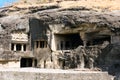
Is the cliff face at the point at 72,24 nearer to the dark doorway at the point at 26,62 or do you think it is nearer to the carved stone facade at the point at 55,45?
the carved stone facade at the point at 55,45

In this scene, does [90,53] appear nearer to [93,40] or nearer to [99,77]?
[93,40]

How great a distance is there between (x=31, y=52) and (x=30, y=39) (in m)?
1.33

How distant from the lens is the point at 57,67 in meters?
32.5

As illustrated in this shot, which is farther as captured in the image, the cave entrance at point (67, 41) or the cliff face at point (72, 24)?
the cave entrance at point (67, 41)

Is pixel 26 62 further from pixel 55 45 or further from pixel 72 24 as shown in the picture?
pixel 72 24

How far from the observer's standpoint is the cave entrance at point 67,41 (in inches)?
1379

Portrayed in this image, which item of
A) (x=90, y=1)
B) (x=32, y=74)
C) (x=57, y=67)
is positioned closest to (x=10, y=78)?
(x=32, y=74)

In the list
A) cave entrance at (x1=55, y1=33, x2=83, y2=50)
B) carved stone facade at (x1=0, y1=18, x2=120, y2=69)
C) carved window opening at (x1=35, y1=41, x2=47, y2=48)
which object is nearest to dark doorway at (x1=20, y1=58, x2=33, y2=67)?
carved stone facade at (x1=0, y1=18, x2=120, y2=69)

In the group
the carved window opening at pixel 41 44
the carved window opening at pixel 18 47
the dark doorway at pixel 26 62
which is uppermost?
the carved window opening at pixel 41 44

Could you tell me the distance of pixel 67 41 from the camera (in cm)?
3634

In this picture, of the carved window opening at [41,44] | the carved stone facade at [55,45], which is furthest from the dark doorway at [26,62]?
the carved window opening at [41,44]

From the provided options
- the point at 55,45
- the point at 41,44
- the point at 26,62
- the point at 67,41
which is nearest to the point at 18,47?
the point at 26,62

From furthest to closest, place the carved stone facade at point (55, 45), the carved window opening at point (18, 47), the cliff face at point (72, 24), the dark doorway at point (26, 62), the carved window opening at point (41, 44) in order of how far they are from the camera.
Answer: the dark doorway at point (26, 62) → the carved window opening at point (18, 47) → the carved window opening at point (41, 44) → the carved stone facade at point (55, 45) → the cliff face at point (72, 24)

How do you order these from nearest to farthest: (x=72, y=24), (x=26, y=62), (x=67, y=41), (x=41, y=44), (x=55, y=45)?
(x=72, y=24)
(x=55, y=45)
(x=41, y=44)
(x=67, y=41)
(x=26, y=62)
